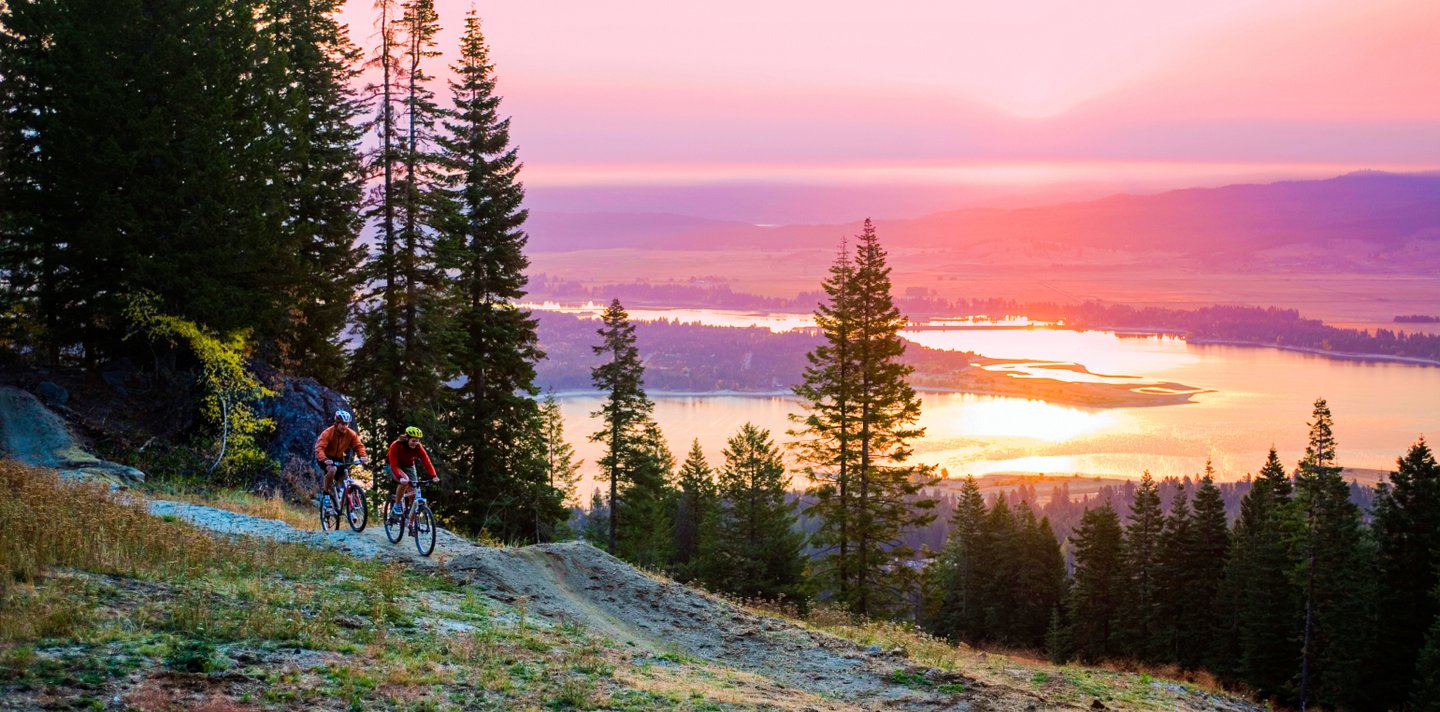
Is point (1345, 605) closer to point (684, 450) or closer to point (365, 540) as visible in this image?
point (365, 540)

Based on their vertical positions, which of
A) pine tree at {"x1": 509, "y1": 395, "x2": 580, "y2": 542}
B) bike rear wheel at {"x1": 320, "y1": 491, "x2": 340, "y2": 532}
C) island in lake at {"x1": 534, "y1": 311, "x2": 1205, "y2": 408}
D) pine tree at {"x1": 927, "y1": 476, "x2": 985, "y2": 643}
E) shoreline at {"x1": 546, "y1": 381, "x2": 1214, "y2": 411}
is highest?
island in lake at {"x1": 534, "y1": 311, "x2": 1205, "y2": 408}

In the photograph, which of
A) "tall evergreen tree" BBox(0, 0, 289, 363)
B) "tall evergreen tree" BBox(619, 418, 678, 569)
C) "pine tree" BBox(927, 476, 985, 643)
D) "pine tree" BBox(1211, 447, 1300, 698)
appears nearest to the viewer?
"tall evergreen tree" BBox(0, 0, 289, 363)

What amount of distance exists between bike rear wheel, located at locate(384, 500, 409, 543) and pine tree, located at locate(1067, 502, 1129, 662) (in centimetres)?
4671

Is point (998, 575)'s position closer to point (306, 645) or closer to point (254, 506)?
point (254, 506)

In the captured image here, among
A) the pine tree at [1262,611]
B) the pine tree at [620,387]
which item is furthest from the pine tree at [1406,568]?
the pine tree at [620,387]

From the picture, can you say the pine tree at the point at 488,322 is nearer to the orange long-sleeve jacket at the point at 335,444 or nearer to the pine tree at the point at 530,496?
the pine tree at the point at 530,496

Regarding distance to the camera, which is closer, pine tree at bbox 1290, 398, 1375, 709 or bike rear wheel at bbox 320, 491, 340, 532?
bike rear wheel at bbox 320, 491, 340, 532

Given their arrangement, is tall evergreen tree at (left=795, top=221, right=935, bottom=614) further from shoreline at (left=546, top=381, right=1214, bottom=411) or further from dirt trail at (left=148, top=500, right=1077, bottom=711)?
shoreline at (left=546, top=381, right=1214, bottom=411)

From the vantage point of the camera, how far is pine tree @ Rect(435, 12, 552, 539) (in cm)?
3609

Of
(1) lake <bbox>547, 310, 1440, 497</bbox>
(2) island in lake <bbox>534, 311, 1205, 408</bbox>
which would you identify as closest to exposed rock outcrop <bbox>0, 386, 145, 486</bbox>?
(1) lake <bbox>547, 310, 1440, 497</bbox>

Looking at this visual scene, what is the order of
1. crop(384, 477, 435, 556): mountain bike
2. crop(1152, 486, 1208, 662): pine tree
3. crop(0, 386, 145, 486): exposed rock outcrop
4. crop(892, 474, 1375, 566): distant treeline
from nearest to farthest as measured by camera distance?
crop(384, 477, 435, 556): mountain bike, crop(0, 386, 145, 486): exposed rock outcrop, crop(1152, 486, 1208, 662): pine tree, crop(892, 474, 1375, 566): distant treeline

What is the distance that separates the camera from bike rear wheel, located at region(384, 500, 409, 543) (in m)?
17.6

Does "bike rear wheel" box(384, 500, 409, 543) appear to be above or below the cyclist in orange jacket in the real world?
below

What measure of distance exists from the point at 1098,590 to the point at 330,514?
49.0 m
